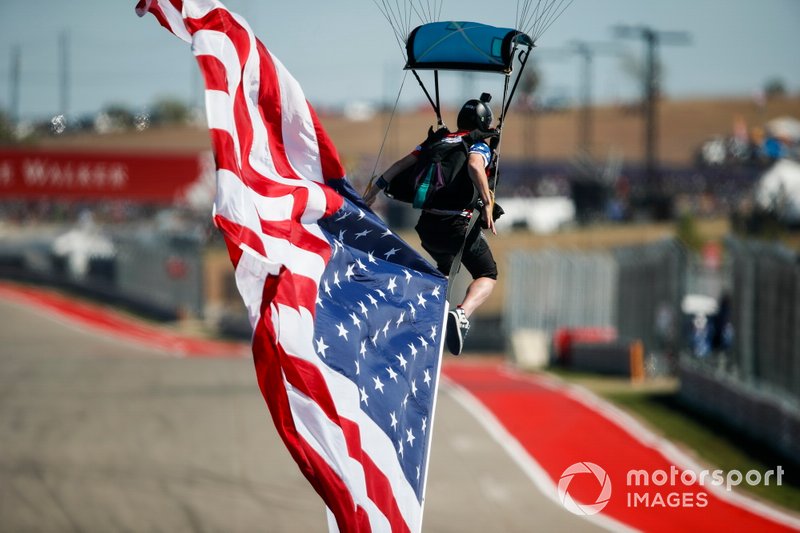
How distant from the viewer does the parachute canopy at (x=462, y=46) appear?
7.93 meters

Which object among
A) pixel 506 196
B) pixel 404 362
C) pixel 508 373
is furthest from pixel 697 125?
pixel 404 362

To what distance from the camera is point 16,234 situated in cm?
6003

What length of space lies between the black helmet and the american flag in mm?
984

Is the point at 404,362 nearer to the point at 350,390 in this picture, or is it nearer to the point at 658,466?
the point at 350,390

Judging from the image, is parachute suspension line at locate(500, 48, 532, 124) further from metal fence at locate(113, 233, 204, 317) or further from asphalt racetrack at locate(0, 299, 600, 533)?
metal fence at locate(113, 233, 204, 317)

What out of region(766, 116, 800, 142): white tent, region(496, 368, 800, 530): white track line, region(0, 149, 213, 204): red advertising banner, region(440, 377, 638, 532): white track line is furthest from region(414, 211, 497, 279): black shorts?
region(0, 149, 213, 204): red advertising banner

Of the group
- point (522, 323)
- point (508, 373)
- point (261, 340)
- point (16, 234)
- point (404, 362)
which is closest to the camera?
point (261, 340)

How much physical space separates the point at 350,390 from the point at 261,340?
792mm

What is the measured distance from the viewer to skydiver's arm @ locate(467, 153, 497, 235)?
768 centimetres

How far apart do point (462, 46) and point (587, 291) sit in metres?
27.1

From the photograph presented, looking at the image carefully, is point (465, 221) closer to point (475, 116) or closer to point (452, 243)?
point (452, 243)

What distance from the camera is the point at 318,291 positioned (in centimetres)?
807

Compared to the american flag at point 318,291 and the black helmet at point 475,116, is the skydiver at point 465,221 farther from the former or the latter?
the american flag at point 318,291

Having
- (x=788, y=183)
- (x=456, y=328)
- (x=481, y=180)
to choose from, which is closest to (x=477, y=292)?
(x=456, y=328)
